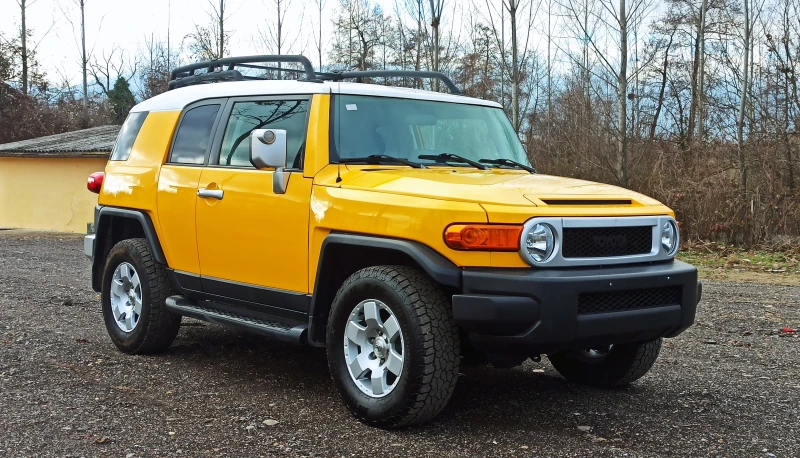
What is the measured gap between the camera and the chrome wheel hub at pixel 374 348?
14.9 ft

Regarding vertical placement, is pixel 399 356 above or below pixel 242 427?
above

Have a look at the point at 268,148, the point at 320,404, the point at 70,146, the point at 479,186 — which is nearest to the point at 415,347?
the point at 479,186

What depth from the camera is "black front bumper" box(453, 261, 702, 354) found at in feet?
13.6

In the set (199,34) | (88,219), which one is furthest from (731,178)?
(199,34)

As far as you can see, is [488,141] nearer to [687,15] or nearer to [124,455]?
[124,455]

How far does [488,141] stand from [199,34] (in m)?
34.5

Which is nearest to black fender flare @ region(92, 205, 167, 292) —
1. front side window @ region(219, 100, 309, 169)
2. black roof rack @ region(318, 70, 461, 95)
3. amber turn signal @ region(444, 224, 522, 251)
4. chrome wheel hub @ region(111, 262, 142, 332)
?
chrome wheel hub @ region(111, 262, 142, 332)

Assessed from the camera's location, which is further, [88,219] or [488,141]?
[88,219]

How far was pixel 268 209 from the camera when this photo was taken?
5320 mm

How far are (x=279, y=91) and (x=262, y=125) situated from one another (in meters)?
0.26

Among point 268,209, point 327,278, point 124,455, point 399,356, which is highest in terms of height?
point 268,209

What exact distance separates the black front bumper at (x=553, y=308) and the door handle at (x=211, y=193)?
212 centimetres

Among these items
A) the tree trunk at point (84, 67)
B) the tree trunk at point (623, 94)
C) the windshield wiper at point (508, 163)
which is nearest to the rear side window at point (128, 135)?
the windshield wiper at point (508, 163)

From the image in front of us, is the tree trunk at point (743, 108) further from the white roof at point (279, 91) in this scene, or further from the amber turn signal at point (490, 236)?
the amber turn signal at point (490, 236)
